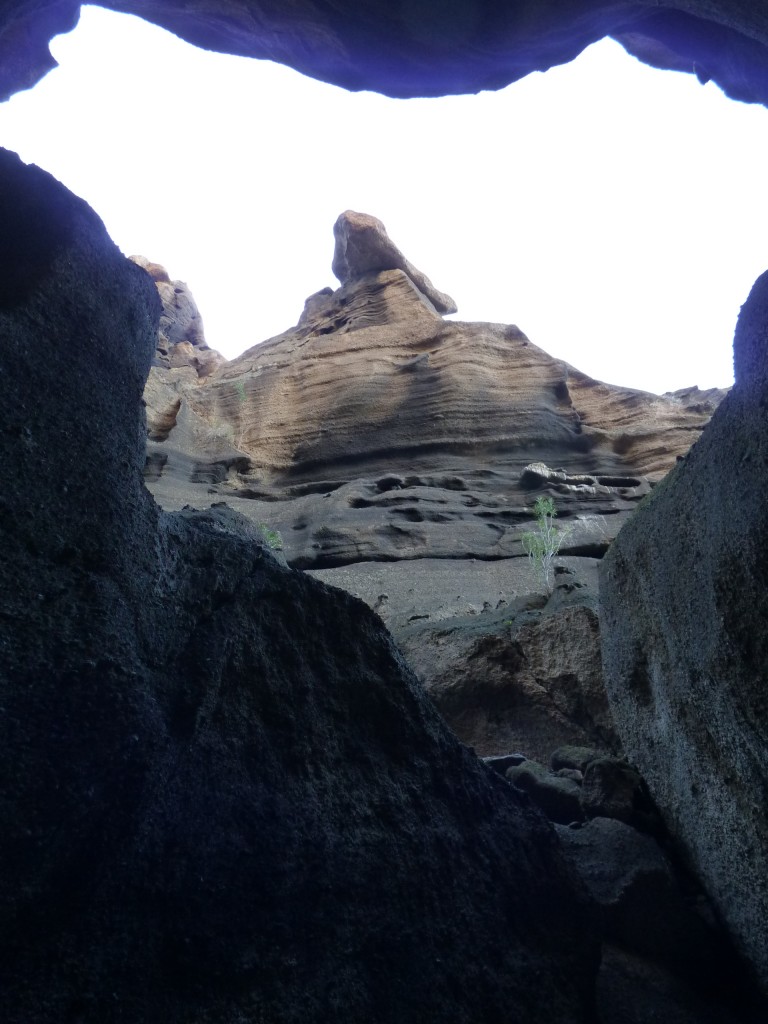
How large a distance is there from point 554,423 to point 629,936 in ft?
82.6

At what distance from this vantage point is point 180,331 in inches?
1828

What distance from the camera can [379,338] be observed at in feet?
104

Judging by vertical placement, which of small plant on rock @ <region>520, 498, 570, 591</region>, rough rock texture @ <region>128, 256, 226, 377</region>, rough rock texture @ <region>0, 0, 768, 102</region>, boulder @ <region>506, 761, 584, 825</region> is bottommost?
boulder @ <region>506, 761, 584, 825</region>

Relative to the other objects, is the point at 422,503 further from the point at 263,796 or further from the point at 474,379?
→ the point at 263,796

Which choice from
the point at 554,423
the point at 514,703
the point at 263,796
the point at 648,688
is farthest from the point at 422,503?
the point at 263,796

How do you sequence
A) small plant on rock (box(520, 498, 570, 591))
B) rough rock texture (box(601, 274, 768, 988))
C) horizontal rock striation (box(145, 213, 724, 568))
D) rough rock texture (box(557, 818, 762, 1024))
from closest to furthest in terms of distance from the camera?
1. rough rock texture (box(601, 274, 768, 988))
2. rough rock texture (box(557, 818, 762, 1024))
3. small plant on rock (box(520, 498, 570, 591))
4. horizontal rock striation (box(145, 213, 724, 568))

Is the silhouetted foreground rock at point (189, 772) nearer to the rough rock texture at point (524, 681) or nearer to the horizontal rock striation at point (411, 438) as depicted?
the rough rock texture at point (524, 681)

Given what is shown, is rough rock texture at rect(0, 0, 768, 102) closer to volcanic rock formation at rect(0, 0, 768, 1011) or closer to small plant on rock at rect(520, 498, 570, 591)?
volcanic rock formation at rect(0, 0, 768, 1011)

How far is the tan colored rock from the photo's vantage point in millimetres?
36188

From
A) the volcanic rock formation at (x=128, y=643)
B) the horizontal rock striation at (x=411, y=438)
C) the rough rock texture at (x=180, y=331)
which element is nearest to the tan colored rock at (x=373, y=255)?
the horizontal rock striation at (x=411, y=438)

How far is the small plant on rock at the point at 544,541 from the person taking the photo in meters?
17.5

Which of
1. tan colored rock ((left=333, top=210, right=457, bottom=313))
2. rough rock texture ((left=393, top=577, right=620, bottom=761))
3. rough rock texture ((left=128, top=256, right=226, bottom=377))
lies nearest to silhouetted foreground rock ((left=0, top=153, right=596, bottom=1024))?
rough rock texture ((left=393, top=577, right=620, bottom=761))

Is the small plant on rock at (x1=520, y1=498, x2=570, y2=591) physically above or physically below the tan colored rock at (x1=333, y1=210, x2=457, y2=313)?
below

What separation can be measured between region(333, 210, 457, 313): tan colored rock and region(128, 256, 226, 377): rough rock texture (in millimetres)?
8869
